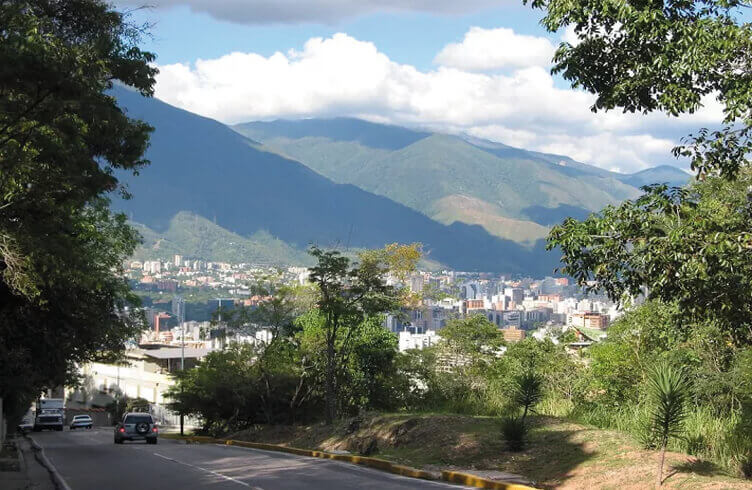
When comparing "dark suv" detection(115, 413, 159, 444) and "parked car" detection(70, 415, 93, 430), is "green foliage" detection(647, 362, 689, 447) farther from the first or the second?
"parked car" detection(70, 415, 93, 430)

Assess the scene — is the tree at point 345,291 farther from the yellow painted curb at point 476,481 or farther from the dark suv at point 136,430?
the yellow painted curb at point 476,481

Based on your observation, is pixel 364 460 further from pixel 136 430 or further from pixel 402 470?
pixel 136 430

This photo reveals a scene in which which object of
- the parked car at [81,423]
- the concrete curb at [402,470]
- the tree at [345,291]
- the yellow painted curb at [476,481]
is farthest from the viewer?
the parked car at [81,423]

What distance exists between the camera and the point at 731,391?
21.9 m

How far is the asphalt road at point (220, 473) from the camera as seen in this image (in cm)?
1708

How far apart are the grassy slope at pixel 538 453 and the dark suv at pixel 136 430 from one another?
1334cm

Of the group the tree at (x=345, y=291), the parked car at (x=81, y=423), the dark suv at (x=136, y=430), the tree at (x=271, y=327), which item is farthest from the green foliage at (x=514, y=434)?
the parked car at (x=81, y=423)

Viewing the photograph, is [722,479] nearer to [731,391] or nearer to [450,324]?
[731,391]

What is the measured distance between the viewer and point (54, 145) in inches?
544

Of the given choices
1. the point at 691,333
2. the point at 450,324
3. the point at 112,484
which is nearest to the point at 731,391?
the point at 691,333

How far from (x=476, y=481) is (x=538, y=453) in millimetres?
2004

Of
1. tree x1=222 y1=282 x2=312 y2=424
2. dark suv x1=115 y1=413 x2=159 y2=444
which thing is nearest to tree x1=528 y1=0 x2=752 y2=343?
tree x1=222 y1=282 x2=312 y2=424

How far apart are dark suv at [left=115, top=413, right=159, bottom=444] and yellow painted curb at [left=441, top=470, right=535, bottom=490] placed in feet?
76.8

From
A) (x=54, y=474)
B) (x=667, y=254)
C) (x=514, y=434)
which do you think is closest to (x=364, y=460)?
(x=514, y=434)
